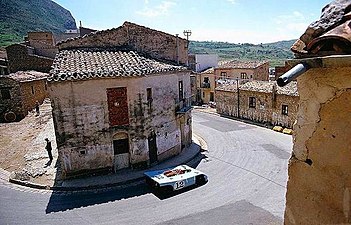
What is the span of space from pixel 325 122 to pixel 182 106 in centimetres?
1754

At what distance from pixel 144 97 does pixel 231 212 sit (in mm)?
8287

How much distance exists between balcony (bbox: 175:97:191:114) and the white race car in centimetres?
511

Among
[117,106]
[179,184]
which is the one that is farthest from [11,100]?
[179,184]

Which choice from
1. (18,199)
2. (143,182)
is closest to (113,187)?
(143,182)

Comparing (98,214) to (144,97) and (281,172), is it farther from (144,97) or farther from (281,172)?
(281,172)

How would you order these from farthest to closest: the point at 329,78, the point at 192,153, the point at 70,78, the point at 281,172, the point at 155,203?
the point at 192,153
the point at 281,172
the point at 70,78
the point at 155,203
the point at 329,78

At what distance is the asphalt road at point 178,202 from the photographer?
37.6 ft

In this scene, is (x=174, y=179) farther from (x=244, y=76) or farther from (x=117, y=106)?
(x=244, y=76)

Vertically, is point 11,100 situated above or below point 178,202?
above

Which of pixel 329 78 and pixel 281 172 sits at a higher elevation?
pixel 329 78

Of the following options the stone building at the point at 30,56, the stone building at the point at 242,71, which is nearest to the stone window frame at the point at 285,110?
the stone building at the point at 242,71

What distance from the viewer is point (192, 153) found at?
19.6m

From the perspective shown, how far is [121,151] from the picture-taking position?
1650 centimetres

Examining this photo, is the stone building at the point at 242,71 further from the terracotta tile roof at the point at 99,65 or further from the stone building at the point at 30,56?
the stone building at the point at 30,56
